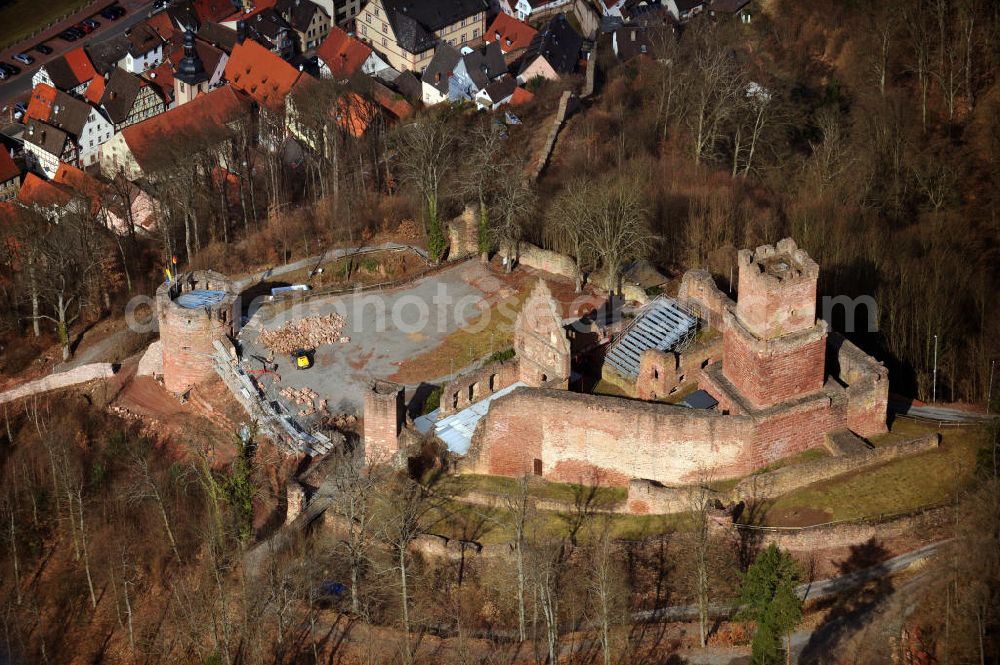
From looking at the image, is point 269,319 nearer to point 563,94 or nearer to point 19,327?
point 19,327

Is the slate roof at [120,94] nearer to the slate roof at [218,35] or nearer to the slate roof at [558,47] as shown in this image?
the slate roof at [218,35]

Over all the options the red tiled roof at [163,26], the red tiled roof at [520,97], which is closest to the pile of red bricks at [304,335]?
the red tiled roof at [520,97]

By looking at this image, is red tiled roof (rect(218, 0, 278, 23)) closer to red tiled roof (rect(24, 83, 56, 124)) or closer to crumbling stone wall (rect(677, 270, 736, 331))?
red tiled roof (rect(24, 83, 56, 124))

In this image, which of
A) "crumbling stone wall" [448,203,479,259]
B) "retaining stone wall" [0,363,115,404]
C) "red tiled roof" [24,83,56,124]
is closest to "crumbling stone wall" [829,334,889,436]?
"crumbling stone wall" [448,203,479,259]

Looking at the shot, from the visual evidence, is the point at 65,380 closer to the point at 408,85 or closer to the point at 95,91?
the point at 408,85

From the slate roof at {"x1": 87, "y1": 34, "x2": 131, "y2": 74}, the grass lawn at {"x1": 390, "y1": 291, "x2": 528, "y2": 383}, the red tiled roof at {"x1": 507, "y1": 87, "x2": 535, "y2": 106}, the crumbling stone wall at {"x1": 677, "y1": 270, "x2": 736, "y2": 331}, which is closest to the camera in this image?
the crumbling stone wall at {"x1": 677, "y1": 270, "x2": 736, "y2": 331}

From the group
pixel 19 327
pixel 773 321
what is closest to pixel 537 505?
pixel 773 321

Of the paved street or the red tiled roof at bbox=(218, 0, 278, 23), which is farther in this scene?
the red tiled roof at bbox=(218, 0, 278, 23)
